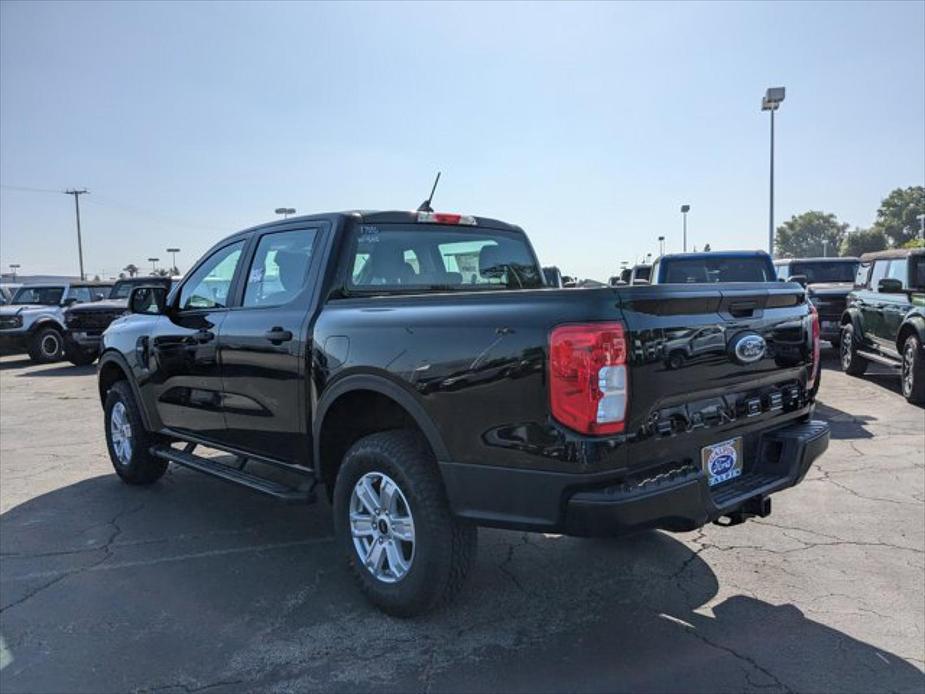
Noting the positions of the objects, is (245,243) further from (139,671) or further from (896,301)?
(896,301)

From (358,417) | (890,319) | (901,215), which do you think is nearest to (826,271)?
(890,319)

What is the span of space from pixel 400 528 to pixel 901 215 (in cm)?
13936

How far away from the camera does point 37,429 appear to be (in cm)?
872

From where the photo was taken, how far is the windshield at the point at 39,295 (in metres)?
17.8

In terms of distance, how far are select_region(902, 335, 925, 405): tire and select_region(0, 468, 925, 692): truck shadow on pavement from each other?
5795mm

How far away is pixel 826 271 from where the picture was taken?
48.2 ft

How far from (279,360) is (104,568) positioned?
1656mm

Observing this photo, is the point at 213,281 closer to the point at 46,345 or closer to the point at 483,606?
the point at 483,606

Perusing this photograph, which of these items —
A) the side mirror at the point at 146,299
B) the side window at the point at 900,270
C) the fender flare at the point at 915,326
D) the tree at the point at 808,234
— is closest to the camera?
the side mirror at the point at 146,299

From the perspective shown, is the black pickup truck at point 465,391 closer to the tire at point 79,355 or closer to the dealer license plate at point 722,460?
the dealer license plate at point 722,460

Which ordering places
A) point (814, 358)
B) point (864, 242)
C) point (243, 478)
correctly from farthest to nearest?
point (864, 242)
point (243, 478)
point (814, 358)

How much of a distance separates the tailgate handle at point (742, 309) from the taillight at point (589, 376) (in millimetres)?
834

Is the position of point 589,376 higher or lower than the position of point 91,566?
higher

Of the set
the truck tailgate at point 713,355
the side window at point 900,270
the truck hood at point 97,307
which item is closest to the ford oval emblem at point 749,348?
the truck tailgate at point 713,355
